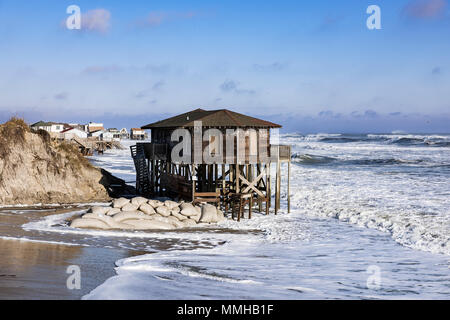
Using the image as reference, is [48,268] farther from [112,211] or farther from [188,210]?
[188,210]

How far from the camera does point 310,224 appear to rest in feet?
72.8

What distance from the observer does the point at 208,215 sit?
850 inches

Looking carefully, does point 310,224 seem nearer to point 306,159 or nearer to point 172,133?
point 172,133

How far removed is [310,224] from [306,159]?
142 ft

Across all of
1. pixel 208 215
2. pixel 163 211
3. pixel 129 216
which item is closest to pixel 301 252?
pixel 208 215

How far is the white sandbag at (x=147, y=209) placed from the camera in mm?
20656

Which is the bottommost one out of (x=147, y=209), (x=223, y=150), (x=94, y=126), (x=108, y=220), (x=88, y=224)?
(x=88, y=224)

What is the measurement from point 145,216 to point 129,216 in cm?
71

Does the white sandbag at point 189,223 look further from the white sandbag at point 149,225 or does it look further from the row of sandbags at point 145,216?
the white sandbag at point 149,225

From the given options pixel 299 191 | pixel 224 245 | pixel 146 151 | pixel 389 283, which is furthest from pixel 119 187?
pixel 389 283

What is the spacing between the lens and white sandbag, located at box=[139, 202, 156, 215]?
2066 centimetres

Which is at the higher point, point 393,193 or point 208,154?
point 208,154

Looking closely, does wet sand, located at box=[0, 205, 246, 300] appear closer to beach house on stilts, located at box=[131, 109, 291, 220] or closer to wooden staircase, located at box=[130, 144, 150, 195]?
beach house on stilts, located at box=[131, 109, 291, 220]
